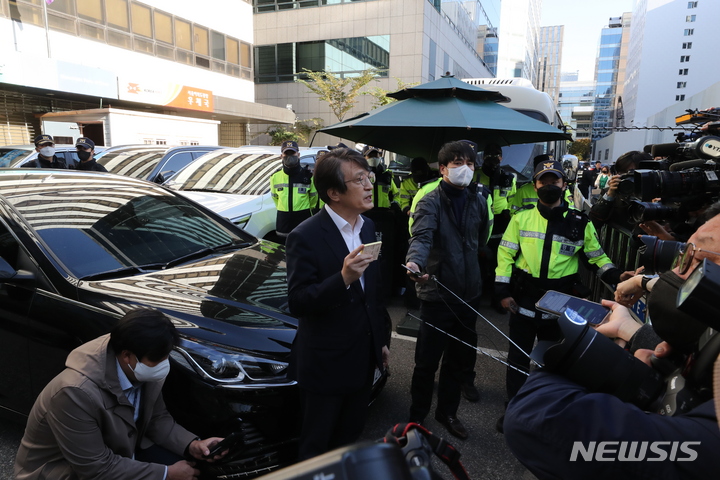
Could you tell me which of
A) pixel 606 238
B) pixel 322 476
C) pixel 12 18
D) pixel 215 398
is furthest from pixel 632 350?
pixel 12 18

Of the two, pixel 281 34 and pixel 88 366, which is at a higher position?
pixel 281 34

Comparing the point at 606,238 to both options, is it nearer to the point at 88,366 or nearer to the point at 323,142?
the point at 88,366

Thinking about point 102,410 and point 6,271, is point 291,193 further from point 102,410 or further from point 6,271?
point 102,410

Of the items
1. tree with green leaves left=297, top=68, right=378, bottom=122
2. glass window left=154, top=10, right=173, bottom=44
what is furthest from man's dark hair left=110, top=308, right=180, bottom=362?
tree with green leaves left=297, top=68, right=378, bottom=122

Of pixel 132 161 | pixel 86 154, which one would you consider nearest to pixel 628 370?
pixel 86 154

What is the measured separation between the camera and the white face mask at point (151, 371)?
6.79 feet

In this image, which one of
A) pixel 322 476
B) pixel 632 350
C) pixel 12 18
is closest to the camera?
pixel 322 476

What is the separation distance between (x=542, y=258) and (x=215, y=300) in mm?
2151

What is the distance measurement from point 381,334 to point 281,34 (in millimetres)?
34227

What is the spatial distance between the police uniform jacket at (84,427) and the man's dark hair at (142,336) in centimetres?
8

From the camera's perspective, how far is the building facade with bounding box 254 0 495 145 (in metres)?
30.7

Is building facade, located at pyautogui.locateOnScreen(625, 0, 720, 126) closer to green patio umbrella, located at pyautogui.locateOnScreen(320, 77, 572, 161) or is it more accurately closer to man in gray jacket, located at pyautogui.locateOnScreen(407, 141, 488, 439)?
green patio umbrella, located at pyautogui.locateOnScreen(320, 77, 572, 161)

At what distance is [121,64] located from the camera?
58.0 ft

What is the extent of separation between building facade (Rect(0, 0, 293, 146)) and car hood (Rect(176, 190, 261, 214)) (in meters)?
10.8
